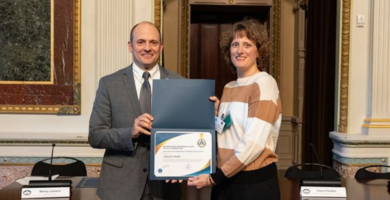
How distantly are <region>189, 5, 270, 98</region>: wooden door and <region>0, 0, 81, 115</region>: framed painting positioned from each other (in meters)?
3.02

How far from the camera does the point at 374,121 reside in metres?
3.71

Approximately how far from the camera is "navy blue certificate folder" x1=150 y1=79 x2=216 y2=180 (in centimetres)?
169

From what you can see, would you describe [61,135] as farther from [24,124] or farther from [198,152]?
[198,152]

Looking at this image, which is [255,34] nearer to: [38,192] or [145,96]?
[145,96]

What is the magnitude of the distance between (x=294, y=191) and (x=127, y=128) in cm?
119

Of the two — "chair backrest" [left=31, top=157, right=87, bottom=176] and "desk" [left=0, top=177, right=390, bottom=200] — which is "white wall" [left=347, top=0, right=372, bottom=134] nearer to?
"desk" [left=0, top=177, right=390, bottom=200]

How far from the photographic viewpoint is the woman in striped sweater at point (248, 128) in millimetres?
1668

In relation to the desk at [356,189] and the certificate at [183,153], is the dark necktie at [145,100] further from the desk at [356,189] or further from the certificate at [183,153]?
the desk at [356,189]

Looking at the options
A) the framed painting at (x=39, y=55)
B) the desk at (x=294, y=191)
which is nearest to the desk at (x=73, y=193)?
the desk at (x=294, y=191)

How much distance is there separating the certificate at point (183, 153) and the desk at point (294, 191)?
68cm

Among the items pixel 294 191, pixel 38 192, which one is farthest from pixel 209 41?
pixel 38 192

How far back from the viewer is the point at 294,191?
7.89 ft

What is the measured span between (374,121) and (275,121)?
235 centimetres

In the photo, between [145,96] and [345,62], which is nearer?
[145,96]
